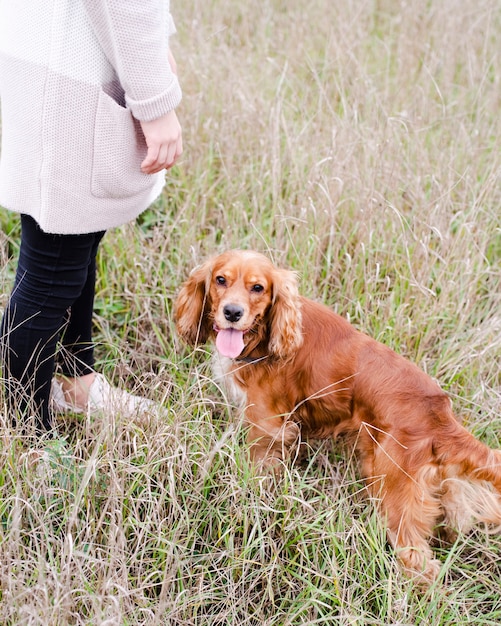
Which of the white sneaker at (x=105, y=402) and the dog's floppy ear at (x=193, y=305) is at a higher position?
the dog's floppy ear at (x=193, y=305)

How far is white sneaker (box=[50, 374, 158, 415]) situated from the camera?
2.09 metres

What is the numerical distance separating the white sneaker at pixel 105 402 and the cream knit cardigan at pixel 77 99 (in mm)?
623

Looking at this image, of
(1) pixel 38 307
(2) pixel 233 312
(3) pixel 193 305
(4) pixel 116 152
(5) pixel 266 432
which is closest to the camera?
(4) pixel 116 152

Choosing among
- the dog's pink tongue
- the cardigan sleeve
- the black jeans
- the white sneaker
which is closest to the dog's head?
the dog's pink tongue

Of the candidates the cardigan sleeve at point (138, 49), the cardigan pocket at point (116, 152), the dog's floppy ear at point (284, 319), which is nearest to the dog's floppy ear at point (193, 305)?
the dog's floppy ear at point (284, 319)

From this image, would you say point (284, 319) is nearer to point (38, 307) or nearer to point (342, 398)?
point (342, 398)

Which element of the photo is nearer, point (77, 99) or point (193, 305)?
point (77, 99)

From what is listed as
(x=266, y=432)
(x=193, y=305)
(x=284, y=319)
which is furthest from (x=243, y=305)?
(x=266, y=432)

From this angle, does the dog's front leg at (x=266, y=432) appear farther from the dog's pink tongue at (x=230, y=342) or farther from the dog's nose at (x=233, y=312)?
the dog's nose at (x=233, y=312)

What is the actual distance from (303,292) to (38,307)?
1.32 metres

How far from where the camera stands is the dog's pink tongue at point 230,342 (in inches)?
90.4

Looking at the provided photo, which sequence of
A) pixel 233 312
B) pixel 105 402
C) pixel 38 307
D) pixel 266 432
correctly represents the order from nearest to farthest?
1. pixel 38 307
2. pixel 105 402
3. pixel 233 312
4. pixel 266 432

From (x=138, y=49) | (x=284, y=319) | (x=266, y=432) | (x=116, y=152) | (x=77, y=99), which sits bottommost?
(x=266, y=432)

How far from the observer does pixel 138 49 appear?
1.55 meters
